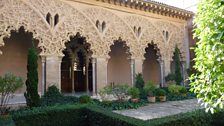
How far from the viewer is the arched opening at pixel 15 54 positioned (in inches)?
468

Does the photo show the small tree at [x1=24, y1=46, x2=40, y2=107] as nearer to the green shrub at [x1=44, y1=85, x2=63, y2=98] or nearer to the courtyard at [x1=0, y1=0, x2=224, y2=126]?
the courtyard at [x1=0, y1=0, x2=224, y2=126]

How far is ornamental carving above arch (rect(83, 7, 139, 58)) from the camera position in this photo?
1236 centimetres

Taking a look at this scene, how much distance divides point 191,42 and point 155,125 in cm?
1456

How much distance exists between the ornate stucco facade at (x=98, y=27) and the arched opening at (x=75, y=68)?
2621mm

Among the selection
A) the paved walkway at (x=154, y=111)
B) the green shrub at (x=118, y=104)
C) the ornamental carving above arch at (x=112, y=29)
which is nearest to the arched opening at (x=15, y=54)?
the ornamental carving above arch at (x=112, y=29)

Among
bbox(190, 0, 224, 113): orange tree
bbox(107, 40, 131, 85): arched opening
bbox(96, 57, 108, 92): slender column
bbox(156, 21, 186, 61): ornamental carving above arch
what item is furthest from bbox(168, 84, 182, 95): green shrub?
bbox(190, 0, 224, 113): orange tree

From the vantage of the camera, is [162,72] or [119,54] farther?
[119,54]

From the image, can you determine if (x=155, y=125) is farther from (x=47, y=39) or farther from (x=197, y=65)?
(x=47, y=39)

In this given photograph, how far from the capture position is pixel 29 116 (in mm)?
5812

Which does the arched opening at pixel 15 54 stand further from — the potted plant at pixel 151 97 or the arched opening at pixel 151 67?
the arched opening at pixel 151 67

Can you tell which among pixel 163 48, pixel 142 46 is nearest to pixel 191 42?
pixel 163 48

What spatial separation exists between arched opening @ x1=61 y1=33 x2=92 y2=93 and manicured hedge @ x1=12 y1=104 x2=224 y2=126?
27.4 ft

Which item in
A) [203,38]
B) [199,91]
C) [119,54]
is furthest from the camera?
[119,54]

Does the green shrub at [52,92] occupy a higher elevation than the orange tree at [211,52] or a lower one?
lower
